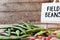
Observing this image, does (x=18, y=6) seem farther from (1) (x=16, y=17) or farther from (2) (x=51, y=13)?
(2) (x=51, y=13)

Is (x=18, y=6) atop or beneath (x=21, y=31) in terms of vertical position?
atop

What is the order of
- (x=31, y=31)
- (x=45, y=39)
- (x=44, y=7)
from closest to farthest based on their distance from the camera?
1. (x=45, y=39)
2. (x=31, y=31)
3. (x=44, y=7)

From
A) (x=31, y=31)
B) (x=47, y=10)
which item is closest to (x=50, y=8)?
(x=47, y=10)

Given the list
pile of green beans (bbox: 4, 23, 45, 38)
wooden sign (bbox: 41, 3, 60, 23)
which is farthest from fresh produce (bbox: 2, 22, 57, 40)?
wooden sign (bbox: 41, 3, 60, 23)

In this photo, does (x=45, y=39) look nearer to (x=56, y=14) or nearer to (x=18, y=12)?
(x=56, y=14)

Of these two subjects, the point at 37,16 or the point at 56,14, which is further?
the point at 37,16

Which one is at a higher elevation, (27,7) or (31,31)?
(27,7)

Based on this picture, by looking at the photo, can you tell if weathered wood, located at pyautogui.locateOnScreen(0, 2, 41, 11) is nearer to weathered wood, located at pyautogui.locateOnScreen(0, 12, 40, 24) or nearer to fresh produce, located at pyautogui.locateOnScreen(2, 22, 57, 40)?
weathered wood, located at pyautogui.locateOnScreen(0, 12, 40, 24)

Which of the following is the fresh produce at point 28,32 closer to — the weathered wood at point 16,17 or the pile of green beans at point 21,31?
the pile of green beans at point 21,31

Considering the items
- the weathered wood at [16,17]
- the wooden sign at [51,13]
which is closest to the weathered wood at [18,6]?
the weathered wood at [16,17]

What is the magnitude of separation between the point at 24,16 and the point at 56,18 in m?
0.57

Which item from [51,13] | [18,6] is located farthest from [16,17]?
[51,13]

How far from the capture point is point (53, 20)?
857 millimetres

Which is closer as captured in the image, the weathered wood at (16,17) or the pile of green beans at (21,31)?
the pile of green beans at (21,31)
